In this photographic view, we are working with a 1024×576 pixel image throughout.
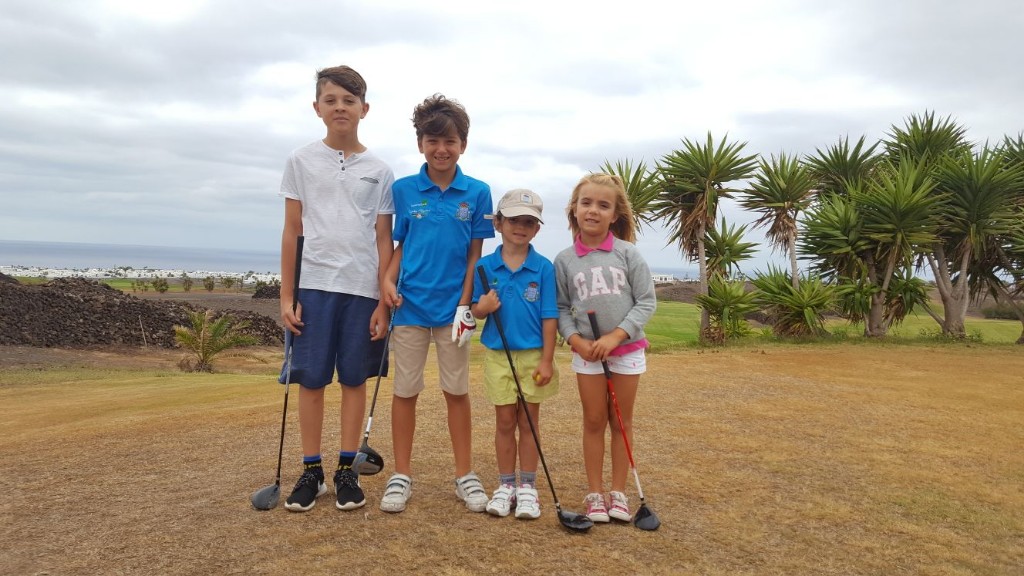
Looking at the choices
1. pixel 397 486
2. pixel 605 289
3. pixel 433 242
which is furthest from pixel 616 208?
pixel 397 486

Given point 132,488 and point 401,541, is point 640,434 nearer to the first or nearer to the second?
point 401,541

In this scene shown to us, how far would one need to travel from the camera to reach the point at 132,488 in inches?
174

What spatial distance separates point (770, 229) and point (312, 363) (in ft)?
52.8

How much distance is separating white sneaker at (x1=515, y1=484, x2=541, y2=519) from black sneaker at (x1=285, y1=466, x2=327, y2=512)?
117cm

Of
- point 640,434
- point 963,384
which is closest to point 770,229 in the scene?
point 963,384

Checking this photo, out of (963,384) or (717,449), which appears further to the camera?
(963,384)

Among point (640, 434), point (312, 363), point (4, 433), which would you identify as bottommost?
point (4, 433)

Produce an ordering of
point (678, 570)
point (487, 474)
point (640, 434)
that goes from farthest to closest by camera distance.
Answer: point (640, 434)
point (487, 474)
point (678, 570)

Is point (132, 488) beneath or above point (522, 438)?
beneath

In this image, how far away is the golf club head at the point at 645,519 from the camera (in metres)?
3.69

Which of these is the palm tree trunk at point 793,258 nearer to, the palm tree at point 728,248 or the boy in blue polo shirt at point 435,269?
the palm tree at point 728,248

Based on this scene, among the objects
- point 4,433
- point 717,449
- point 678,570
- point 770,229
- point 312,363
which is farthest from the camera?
point 770,229

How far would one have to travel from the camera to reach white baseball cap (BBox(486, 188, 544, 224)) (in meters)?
3.80

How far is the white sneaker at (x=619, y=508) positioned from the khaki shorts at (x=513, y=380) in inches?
26.6
